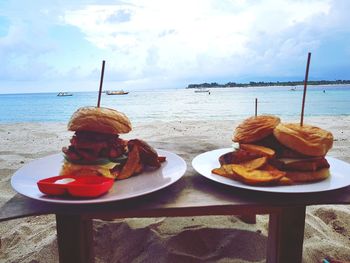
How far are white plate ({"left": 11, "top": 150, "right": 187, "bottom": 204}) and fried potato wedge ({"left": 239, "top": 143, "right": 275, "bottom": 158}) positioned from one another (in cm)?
36

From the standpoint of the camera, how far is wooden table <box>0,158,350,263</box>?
123cm

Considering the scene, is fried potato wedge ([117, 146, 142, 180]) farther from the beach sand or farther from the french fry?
the french fry

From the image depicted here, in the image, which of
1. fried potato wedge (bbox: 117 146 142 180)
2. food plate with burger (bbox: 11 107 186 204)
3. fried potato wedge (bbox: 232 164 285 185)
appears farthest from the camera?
fried potato wedge (bbox: 117 146 142 180)

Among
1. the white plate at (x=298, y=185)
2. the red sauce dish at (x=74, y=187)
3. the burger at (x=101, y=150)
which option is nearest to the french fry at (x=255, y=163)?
the white plate at (x=298, y=185)

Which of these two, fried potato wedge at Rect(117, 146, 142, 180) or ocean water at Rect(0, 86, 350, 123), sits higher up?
fried potato wedge at Rect(117, 146, 142, 180)

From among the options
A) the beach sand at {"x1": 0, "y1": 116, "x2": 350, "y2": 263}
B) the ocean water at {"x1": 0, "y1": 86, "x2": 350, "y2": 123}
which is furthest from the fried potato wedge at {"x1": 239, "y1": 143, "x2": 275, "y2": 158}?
the ocean water at {"x1": 0, "y1": 86, "x2": 350, "y2": 123}

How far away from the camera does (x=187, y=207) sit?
1252 mm

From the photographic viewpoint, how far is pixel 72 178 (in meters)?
1.33

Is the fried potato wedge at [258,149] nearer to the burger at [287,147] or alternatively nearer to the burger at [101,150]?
the burger at [287,147]

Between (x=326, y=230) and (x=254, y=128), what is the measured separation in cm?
175

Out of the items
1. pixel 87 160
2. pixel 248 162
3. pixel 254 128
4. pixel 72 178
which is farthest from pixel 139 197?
pixel 254 128

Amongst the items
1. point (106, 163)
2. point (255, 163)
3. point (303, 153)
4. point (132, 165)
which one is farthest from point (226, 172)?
point (106, 163)

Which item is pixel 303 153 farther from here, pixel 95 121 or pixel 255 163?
pixel 95 121

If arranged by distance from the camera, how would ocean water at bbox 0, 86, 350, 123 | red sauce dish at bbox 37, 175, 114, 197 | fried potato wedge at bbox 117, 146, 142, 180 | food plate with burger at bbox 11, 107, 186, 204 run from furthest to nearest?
ocean water at bbox 0, 86, 350, 123 < fried potato wedge at bbox 117, 146, 142, 180 < food plate with burger at bbox 11, 107, 186, 204 < red sauce dish at bbox 37, 175, 114, 197
